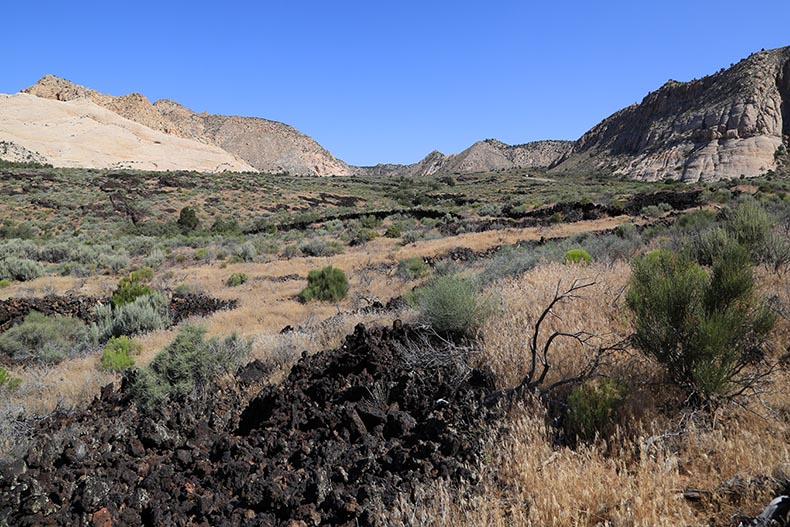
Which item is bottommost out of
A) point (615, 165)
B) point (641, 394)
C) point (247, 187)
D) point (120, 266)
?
point (120, 266)

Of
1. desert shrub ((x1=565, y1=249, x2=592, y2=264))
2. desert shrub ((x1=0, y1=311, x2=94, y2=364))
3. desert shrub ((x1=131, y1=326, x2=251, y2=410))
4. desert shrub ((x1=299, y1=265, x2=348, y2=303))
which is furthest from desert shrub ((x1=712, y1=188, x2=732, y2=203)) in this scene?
desert shrub ((x1=0, y1=311, x2=94, y2=364))

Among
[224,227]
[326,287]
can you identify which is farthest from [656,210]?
[224,227]

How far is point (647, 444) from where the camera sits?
102 inches

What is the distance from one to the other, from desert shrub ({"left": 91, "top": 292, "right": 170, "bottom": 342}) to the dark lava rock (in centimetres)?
510

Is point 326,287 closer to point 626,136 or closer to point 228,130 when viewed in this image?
point 626,136

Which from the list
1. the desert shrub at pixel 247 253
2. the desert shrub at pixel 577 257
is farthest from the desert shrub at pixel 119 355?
the desert shrub at pixel 247 253

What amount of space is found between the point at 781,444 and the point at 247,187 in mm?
53733

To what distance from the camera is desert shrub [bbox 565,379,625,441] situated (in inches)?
114

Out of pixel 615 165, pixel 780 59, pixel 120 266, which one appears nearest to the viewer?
pixel 120 266

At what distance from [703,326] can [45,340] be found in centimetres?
1102

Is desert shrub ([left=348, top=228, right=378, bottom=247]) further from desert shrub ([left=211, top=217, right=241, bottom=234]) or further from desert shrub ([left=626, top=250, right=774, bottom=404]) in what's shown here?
desert shrub ([left=626, top=250, right=774, bottom=404])

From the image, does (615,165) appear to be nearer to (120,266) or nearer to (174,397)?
(120,266)

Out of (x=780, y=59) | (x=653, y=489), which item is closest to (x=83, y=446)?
(x=653, y=489)

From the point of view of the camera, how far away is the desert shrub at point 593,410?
9.49 ft
